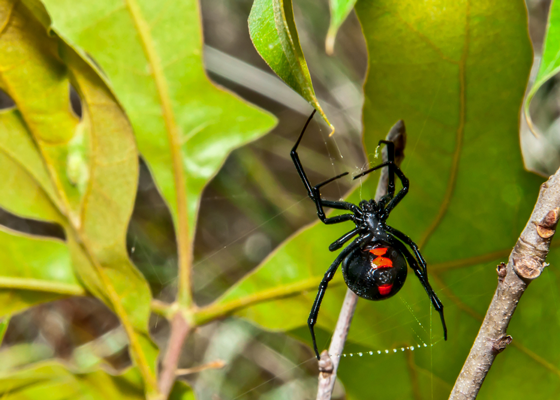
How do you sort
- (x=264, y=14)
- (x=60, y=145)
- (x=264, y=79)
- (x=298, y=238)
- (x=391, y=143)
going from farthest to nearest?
(x=264, y=79) < (x=298, y=238) < (x=60, y=145) < (x=391, y=143) < (x=264, y=14)

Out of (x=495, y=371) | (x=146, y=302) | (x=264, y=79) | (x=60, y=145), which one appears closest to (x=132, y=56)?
(x=60, y=145)

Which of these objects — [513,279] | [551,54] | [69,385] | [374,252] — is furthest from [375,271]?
[69,385]

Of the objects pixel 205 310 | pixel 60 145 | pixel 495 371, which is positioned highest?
pixel 60 145

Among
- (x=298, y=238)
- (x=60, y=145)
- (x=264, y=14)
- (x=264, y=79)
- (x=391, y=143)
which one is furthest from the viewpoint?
(x=264, y=79)

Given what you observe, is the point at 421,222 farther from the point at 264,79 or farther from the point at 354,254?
the point at 264,79

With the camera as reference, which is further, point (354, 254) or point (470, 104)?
point (354, 254)

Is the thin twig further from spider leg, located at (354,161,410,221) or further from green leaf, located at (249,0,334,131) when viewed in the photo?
green leaf, located at (249,0,334,131)

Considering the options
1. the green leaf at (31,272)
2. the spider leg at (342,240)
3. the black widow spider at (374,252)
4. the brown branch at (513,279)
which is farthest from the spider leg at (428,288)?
the green leaf at (31,272)
